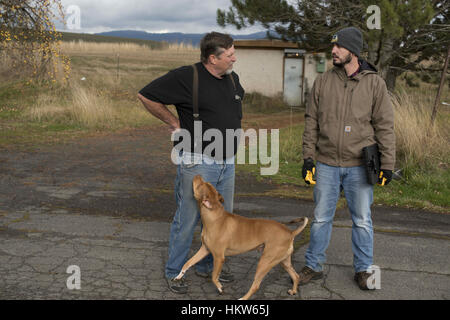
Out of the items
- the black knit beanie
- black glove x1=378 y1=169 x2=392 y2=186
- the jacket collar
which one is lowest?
black glove x1=378 y1=169 x2=392 y2=186

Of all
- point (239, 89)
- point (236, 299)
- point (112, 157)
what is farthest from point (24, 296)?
point (112, 157)

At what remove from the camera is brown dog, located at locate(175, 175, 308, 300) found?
349 centimetres

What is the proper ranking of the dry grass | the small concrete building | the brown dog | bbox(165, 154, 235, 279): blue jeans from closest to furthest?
the brown dog
bbox(165, 154, 235, 279): blue jeans
the dry grass
the small concrete building

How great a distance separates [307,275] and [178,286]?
Answer: 44.8 inches

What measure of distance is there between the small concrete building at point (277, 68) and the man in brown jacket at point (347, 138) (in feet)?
54.1

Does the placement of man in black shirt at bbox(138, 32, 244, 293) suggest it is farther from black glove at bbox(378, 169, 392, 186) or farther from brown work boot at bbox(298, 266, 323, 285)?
black glove at bbox(378, 169, 392, 186)

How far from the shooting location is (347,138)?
149 inches

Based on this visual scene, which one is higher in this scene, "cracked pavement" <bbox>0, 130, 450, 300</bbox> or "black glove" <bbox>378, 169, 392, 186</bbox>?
"black glove" <bbox>378, 169, 392, 186</bbox>

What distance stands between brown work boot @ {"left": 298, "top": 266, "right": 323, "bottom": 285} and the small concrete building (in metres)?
16.7

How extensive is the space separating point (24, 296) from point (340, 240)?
3.26m

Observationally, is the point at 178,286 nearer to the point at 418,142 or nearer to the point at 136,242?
the point at 136,242

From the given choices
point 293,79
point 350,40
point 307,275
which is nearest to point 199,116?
point 350,40

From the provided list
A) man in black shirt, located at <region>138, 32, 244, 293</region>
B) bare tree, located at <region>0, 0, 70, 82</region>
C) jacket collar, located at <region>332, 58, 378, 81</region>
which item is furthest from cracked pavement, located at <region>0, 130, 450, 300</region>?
bare tree, located at <region>0, 0, 70, 82</region>
